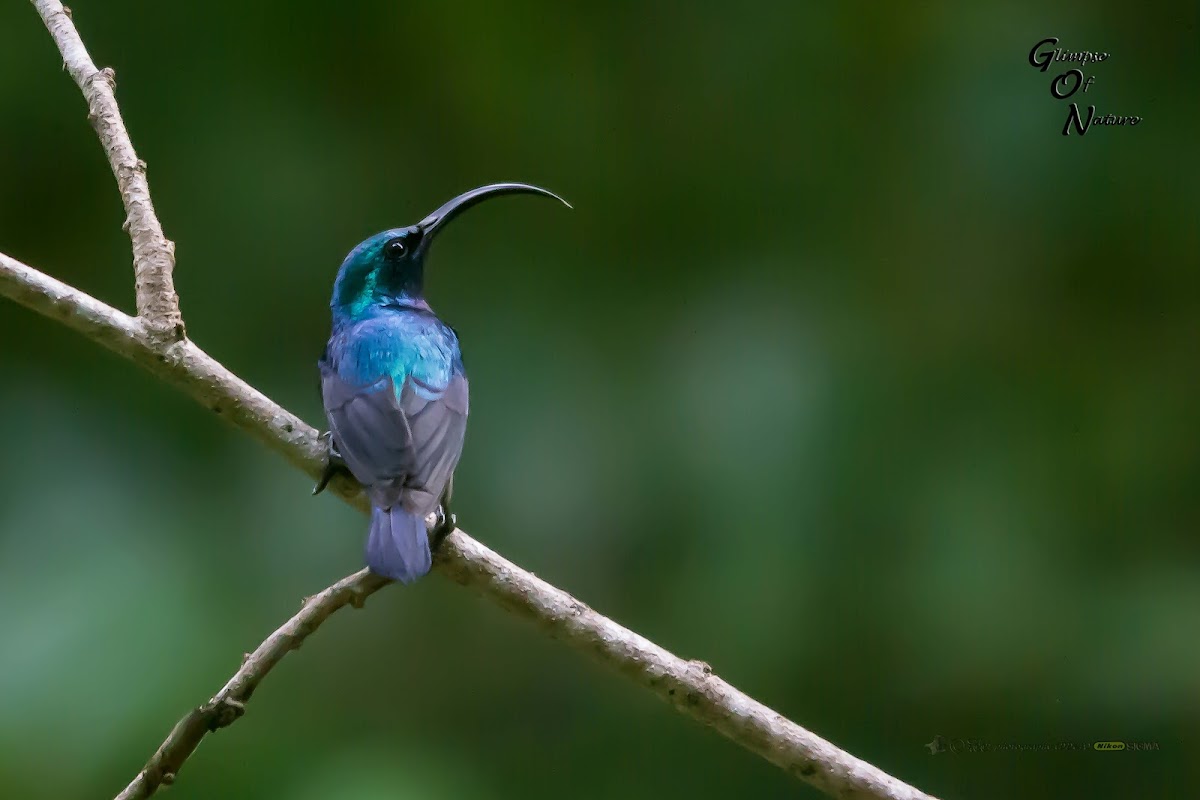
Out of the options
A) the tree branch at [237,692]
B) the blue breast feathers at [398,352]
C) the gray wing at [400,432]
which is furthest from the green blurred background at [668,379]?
the tree branch at [237,692]

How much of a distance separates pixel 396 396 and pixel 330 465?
0.32m

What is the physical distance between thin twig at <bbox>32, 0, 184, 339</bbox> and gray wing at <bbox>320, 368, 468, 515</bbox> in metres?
0.44

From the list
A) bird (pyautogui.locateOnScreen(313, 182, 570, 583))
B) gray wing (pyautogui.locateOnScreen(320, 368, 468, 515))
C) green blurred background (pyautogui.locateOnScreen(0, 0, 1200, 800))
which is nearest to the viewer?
bird (pyautogui.locateOnScreen(313, 182, 570, 583))

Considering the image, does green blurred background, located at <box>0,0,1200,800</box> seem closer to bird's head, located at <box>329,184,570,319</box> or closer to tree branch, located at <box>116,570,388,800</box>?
bird's head, located at <box>329,184,570,319</box>

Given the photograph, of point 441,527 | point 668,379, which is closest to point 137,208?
point 441,527

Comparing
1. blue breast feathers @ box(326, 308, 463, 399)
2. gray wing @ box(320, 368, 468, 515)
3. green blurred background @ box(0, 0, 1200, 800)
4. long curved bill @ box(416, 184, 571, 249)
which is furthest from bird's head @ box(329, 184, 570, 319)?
green blurred background @ box(0, 0, 1200, 800)

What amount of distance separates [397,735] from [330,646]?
48cm

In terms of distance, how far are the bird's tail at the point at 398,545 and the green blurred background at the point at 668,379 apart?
2505 mm

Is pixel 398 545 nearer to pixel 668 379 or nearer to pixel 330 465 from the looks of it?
pixel 330 465

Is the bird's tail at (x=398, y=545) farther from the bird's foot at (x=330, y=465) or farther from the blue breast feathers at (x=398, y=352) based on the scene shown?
the blue breast feathers at (x=398, y=352)

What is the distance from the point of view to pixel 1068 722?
16.2 ft

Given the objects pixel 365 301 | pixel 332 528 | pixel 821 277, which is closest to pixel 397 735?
pixel 332 528

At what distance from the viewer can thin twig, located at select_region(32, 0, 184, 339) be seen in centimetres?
265

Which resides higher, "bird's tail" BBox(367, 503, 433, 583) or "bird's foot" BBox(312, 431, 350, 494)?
"bird's foot" BBox(312, 431, 350, 494)
